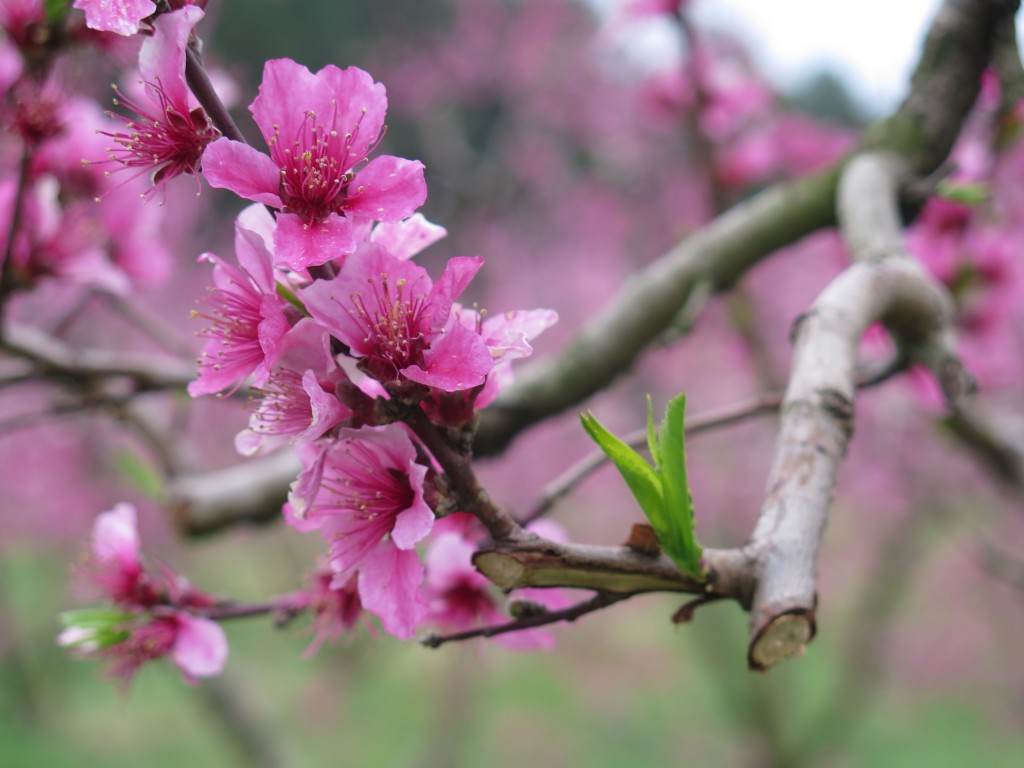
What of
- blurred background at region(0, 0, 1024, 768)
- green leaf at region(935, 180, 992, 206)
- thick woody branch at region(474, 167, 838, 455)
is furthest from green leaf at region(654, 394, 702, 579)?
blurred background at region(0, 0, 1024, 768)

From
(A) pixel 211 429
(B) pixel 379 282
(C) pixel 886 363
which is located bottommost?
(A) pixel 211 429

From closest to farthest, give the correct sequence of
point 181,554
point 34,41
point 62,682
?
point 34,41, point 181,554, point 62,682

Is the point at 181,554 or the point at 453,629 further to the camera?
the point at 181,554

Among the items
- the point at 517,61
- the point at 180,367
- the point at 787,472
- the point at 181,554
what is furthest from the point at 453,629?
the point at 517,61

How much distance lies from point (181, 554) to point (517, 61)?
243 inches

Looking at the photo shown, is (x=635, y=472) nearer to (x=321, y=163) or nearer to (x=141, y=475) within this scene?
(x=321, y=163)

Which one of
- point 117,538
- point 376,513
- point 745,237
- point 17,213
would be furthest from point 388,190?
point 745,237

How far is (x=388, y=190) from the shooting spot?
2.20 ft

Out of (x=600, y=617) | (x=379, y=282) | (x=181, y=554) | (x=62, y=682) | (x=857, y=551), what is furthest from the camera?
(x=857, y=551)

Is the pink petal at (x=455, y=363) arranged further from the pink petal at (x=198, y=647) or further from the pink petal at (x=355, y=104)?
the pink petal at (x=198, y=647)

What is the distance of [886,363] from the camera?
1.12m

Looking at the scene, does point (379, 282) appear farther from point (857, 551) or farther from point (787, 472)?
point (857, 551)

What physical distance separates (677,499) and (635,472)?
42 millimetres

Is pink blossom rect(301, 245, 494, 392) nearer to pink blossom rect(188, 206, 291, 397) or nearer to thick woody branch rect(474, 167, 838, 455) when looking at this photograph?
pink blossom rect(188, 206, 291, 397)
